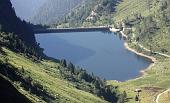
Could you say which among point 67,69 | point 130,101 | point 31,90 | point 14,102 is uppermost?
point 14,102

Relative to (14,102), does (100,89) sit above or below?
below

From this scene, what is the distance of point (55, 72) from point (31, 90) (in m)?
68.4

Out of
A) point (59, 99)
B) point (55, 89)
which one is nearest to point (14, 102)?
Result: point (59, 99)

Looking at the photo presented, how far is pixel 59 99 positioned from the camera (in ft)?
375

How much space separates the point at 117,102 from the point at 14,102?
431 feet

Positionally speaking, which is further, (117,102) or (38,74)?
(117,102)

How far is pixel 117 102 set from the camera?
180 m

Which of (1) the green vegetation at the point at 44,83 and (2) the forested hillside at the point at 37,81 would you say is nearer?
(2) the forested hillside at the point at 37,81

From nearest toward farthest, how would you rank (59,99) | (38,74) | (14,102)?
1. (14,102)
2. (59,99)
3. (38,74)

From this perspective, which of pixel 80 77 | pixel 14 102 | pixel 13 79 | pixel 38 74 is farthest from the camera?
pixel 80 77

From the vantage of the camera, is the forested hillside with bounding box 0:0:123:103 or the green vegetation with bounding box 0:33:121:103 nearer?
the forested hillside with bounding box 0:0:123:103

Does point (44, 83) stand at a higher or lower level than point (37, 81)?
lower

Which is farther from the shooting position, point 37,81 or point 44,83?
point 44,83

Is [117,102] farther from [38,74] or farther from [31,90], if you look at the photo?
[31,90]
